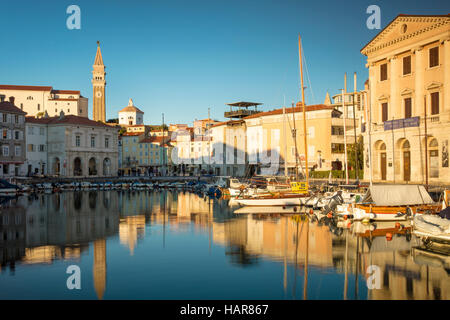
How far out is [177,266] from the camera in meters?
16.6

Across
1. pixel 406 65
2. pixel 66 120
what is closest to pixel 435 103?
pixel 406 65

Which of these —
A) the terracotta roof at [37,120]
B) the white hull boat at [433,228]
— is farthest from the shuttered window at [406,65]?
the terracotta roof at [37,120]

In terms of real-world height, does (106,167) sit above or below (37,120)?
below

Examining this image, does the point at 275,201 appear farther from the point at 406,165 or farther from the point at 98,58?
the point at 98,58

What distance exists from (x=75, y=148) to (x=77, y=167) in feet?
18.4

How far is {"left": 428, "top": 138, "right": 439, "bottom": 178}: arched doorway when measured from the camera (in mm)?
38062

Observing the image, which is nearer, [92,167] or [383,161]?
[383,161]

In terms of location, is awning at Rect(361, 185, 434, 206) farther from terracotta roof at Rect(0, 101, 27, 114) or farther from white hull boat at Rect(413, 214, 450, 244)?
Result: terracotta roof at Rect(0, 101, 27, 114)

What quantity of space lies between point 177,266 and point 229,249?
12.2 ft

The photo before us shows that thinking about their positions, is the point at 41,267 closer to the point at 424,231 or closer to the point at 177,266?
the point at 177,266

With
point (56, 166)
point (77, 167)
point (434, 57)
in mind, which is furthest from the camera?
point (77, 167)

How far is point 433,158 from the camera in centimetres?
3841

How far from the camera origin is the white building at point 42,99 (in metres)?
125

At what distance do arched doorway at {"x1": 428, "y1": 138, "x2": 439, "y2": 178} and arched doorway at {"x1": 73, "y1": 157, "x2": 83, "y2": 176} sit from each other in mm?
62544
